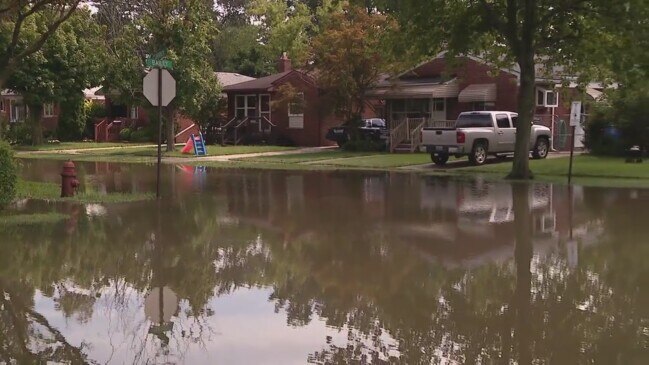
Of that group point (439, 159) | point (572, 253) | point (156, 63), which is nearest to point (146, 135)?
point (439, 159)

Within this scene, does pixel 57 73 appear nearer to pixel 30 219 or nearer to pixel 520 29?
pixel 520 29

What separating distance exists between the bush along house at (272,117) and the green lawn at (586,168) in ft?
45.2

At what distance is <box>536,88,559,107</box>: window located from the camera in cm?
3450

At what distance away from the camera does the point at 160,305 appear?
7770 mm

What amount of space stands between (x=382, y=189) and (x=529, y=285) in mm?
10838

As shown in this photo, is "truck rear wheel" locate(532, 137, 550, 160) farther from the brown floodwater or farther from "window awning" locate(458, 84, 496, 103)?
the brown floodwater

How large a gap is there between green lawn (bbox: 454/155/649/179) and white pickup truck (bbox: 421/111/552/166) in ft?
2.39

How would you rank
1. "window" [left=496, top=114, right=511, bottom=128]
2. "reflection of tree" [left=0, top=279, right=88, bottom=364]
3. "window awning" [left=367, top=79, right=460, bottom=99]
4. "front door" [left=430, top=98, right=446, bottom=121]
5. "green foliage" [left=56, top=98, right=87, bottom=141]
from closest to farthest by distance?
"reflection of tree" [left=0, top=279, right=88, bottom=364] < "window" [left=496, top=114, right=511, bottom=128] < "window awning" [left=367, top=79, right=460, bottom=99] < "front door" [left=430, top=98, right=446, bottom=121] < "green foliage" [left=56, top=98, right=87, bottom=141]

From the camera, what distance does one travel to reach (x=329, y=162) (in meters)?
29.8

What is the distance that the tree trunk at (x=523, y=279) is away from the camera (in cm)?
643

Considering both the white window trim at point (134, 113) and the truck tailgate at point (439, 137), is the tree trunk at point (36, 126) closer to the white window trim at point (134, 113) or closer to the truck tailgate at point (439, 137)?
the white window trim at point (134, 113)

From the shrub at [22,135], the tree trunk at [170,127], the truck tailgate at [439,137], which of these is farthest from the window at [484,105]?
the shrub at [22,135]

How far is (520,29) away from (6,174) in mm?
16260

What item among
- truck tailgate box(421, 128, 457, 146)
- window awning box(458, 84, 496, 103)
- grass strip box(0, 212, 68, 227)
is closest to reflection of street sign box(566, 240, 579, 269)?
grass strip box(0, 212, 68, 227)
